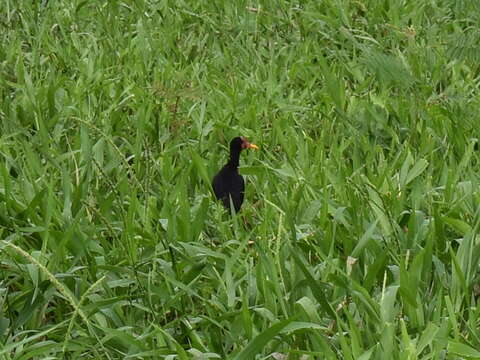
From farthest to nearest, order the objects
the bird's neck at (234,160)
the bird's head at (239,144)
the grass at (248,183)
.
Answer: the bird's head at (239,144), the bird's neck at (234,160), the grass at (248,183)

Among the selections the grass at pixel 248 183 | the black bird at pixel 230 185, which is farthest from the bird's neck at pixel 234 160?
the grass at pixel 248 183

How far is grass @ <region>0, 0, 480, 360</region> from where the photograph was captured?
3273 millimetres

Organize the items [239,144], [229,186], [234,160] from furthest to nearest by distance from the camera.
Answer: [239,144] → [234,160] → [229,186]

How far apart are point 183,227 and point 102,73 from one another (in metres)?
2.32

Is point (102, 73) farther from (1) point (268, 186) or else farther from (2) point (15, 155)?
(1) point (268, 186)

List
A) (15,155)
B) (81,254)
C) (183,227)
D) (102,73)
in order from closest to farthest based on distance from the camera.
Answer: (81,254), (183,227), (15,155), (102,73)

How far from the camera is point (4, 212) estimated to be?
4.05m

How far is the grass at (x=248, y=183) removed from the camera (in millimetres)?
3273

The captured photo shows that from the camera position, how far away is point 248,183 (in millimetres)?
4781

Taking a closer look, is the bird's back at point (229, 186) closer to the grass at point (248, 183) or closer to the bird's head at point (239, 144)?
the grass at point (248, 183)

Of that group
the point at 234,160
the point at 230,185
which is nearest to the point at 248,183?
the point at 234,160

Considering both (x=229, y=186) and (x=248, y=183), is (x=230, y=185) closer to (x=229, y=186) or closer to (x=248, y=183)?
(x=229, y=186)

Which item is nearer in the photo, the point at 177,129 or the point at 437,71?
the point at 177,129

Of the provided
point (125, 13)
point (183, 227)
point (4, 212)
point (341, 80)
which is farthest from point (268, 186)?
point (125, 13)
